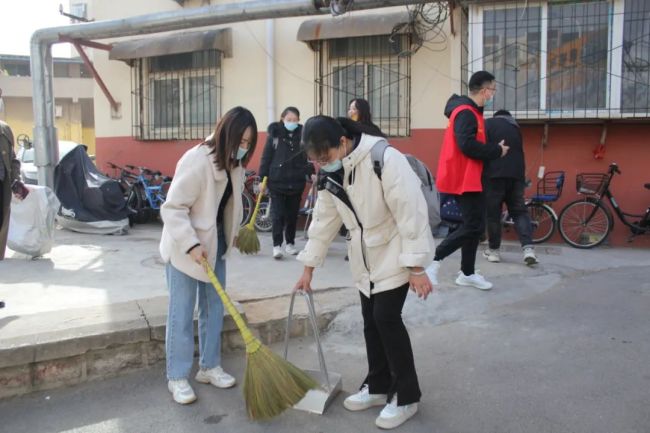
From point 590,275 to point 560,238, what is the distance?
196 centimetres

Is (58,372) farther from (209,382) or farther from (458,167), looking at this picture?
(458,167)

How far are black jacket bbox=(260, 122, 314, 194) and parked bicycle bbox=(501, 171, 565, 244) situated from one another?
2839 mm

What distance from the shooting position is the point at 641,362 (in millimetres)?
3883

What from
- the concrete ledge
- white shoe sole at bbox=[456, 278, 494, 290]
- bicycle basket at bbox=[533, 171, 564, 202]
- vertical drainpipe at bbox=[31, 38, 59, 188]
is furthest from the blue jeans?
vertical drainpipe at bbox=[31, 38, 59, 188]

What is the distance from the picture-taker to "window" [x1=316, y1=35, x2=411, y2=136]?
8.62 m

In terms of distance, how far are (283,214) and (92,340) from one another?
11.3 feet

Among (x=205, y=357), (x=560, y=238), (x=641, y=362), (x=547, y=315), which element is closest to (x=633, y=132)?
(x=560, y=238)

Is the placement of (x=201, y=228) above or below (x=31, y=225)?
above

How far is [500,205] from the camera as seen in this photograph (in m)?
6.61

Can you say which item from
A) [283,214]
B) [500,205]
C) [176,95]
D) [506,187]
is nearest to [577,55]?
[506,187]

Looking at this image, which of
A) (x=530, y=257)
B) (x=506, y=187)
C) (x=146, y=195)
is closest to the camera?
(x=530, y=257)

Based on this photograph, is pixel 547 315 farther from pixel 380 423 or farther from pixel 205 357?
pixel 205 357

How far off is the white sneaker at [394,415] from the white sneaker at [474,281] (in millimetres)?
2386

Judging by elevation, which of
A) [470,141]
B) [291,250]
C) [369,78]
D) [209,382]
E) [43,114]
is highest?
[369,78]
